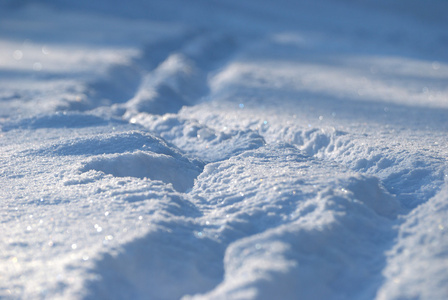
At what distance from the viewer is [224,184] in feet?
8.47

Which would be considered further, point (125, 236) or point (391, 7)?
point (391, 7)

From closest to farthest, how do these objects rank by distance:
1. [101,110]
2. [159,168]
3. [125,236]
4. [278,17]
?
[125,236]
[159,168]
[101,110]
[278,17]

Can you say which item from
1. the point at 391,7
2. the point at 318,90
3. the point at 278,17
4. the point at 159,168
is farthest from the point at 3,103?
the point at 391,7

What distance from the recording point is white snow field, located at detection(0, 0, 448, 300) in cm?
181

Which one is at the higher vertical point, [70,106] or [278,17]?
[278,17]

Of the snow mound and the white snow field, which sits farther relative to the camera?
the snow mound

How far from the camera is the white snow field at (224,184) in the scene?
5.93ft

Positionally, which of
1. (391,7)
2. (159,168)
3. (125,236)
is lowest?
(125,236)

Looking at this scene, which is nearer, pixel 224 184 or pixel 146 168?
pixel 224 184

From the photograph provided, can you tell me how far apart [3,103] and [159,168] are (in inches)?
105

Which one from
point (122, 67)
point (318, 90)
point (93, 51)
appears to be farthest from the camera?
point (93, 51)

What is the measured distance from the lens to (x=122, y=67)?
653 centimetres

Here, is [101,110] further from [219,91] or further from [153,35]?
[153,35]

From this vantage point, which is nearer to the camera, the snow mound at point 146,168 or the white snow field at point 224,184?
the white snow field at point 224,184
